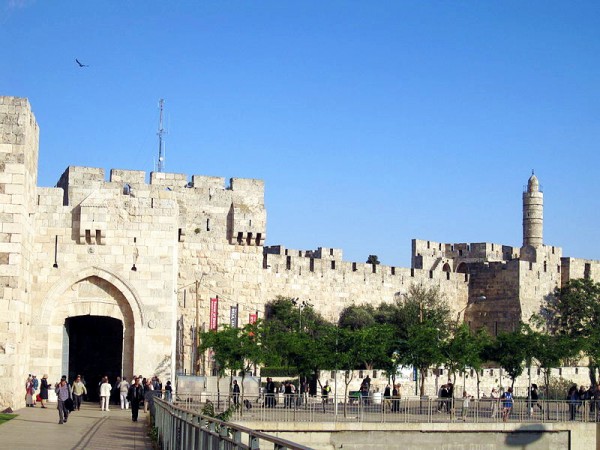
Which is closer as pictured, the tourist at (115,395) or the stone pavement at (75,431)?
the stone pavement at (75,431)

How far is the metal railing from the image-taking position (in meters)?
7.18

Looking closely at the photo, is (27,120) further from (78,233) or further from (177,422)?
(177,422)

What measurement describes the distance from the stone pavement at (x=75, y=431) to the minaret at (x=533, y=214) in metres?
35.0

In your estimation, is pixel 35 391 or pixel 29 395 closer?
pixel 29 395

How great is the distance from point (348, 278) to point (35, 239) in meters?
23.7

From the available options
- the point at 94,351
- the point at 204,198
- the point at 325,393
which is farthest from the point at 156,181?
the point at 325,393

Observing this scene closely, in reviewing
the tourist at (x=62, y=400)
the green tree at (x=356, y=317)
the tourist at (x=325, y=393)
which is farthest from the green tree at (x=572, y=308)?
the tourist at (x=62, y=400)

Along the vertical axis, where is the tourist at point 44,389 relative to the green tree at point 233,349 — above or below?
below

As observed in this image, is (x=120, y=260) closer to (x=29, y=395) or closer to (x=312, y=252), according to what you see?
(x=29, y=395)

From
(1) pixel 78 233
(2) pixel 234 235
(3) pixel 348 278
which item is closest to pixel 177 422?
(1) pixel 78 233

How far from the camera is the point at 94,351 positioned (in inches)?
1117

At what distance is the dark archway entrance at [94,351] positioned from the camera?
27625mm

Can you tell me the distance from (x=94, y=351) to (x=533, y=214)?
31.0 m

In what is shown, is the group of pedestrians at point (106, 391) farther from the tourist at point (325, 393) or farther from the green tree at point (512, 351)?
the green tree at point (512, 351)
